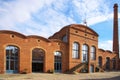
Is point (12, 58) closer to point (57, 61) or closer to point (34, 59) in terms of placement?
point (34, 59)

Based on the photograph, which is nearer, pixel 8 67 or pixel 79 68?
pixel 8 67

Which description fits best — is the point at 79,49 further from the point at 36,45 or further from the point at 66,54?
the point at 36,45

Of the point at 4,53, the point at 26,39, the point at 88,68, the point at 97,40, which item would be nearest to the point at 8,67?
the point at 4,53

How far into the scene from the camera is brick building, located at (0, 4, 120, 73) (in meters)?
30.2

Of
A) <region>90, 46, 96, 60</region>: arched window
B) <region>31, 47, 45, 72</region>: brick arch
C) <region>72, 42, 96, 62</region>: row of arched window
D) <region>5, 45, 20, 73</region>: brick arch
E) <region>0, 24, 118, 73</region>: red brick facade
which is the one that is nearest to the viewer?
<region>5, 45, 20, 73</region>: brick arch

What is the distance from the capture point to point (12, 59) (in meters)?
30.5

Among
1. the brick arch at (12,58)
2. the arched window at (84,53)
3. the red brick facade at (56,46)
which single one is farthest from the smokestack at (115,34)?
the brick arch at (12,58)

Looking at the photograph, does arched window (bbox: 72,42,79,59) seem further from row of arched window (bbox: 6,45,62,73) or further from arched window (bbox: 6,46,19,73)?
arched window (bbox: 6,46,19,73)

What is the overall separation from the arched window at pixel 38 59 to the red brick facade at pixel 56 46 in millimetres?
453

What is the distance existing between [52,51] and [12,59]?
743 centimetres

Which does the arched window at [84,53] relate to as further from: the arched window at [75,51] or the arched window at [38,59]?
the arched window at [38,59]

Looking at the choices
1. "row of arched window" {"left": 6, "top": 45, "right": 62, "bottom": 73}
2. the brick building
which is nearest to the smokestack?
the brick building

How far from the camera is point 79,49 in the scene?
40156 mm

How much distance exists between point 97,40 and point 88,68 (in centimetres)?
807
